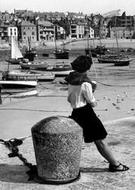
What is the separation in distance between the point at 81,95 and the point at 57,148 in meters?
0.99

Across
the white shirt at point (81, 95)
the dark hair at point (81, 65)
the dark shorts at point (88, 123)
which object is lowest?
the dark shorts at point (88, 123)

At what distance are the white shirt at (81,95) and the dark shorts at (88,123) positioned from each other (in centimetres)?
8

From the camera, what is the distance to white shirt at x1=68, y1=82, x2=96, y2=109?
7039 mm

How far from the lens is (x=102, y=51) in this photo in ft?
335

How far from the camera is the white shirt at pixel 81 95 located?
7.04 m

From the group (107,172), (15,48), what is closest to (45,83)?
(15,48)

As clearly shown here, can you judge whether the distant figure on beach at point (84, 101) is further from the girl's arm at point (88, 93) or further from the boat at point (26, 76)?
the boat at point (26, 76)

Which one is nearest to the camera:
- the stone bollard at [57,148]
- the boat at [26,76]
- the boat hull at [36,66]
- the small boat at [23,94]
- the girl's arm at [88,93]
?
the stone bollard at [57,148]

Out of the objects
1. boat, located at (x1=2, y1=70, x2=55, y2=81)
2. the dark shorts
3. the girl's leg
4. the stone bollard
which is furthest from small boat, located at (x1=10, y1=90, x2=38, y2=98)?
the stone bollard

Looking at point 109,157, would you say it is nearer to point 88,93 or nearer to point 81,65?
point 88,93

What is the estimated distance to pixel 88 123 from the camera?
710 cm

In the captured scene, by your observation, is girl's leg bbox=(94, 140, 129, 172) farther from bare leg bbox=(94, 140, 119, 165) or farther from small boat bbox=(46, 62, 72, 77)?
small boat bbox=(46, 62, 72, 77)

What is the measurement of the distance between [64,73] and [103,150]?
4163 centimetres

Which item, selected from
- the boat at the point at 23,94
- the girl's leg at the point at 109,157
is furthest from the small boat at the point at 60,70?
the girl's leg at the point at 109,157
